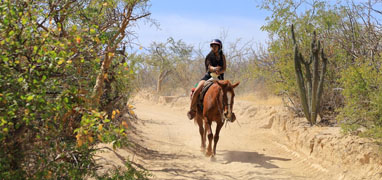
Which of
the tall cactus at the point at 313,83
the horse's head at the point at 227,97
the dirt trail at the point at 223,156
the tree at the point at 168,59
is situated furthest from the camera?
the tree at the point at 168,59

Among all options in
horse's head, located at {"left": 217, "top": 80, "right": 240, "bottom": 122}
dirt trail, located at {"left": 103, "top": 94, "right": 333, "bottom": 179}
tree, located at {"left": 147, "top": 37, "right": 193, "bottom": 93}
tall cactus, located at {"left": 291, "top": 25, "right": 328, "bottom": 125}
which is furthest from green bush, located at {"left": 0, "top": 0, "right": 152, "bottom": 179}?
tree, located at {"left": 147, "top": 37, "right": 193, "bottom": 93}

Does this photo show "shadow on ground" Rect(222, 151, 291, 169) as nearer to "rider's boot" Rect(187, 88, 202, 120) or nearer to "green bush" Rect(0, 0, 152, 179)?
"rider's boot" Rect(187, 88, 202, 120)

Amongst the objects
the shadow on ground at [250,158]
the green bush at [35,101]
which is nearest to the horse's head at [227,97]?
the shadow on ground at [250,158]

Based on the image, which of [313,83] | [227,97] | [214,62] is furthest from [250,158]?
[313,83]

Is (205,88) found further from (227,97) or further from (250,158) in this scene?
(250,158)

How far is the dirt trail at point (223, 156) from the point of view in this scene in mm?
7922

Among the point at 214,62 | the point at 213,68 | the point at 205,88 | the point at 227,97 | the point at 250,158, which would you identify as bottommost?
the point at 250,158

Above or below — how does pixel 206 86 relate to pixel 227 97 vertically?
above

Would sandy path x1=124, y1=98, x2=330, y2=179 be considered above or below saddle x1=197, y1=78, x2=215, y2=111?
below

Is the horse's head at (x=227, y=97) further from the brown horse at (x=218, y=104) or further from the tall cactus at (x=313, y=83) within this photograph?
the tall cactus at (x=313, y=83)

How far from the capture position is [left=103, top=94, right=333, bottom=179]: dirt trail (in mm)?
7922

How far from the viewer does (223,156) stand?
9859mm

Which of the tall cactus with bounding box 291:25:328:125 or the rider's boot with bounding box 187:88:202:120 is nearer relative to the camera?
the rider's boot with bounding box 187:88:202:120

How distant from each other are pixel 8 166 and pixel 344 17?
12985 mm
